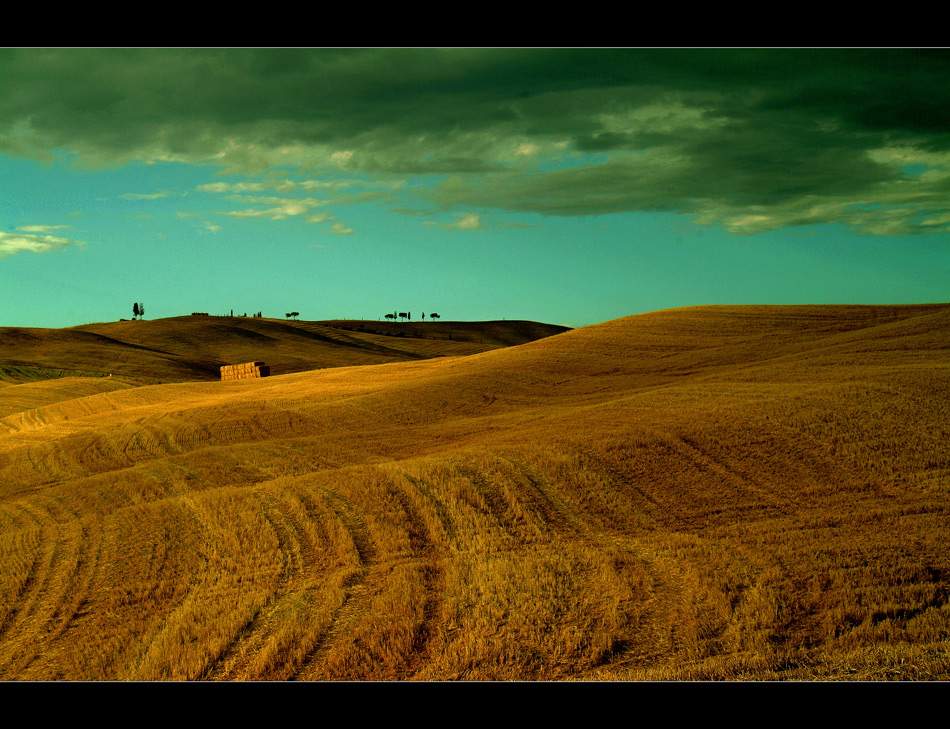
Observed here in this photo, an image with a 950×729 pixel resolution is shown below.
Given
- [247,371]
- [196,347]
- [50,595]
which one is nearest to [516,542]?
[50,595]

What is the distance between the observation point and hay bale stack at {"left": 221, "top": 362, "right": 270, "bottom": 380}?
145 ft

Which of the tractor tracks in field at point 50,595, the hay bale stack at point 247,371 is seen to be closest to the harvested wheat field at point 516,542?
the tractor tracks in field at point 50,595

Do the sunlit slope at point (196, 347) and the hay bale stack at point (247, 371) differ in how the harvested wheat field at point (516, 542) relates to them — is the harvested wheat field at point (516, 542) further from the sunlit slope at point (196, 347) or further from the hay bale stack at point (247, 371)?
the sunlit slope at point (196, 347)

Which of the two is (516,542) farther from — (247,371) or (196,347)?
(196,347)

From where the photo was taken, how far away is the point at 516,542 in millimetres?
8906

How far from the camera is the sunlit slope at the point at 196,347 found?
57469 mm

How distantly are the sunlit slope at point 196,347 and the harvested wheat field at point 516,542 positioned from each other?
3377 centimetres

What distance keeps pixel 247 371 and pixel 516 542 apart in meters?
38.7

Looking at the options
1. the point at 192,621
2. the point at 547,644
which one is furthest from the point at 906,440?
the point at 192,621

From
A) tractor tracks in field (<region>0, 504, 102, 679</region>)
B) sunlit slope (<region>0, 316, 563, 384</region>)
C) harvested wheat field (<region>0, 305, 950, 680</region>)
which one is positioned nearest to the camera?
harvested wheat field (<region>0, 305, 950, 680</region>)

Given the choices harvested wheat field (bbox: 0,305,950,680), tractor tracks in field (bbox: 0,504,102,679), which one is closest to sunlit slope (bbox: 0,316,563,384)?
harvested wheat field (bbox: 0,305,950,680)

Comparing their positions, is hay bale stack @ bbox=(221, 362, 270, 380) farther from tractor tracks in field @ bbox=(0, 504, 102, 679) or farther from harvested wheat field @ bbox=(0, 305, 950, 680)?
tractor tracks in field @ bbox=(0, 504, 102, 679)

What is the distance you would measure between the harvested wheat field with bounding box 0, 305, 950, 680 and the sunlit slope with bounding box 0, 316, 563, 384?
3377 cm

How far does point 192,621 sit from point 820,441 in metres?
10.0
